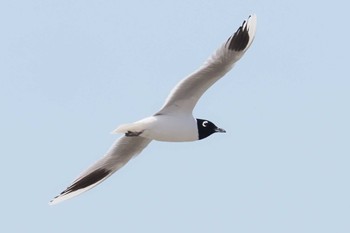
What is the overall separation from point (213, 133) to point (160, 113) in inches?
43.2

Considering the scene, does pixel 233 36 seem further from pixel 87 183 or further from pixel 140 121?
pixel 87 183

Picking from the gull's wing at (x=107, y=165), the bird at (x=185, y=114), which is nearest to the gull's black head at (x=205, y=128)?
the bird at (x=185, y=114)

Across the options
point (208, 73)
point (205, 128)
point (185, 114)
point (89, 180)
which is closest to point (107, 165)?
point (89, 180)

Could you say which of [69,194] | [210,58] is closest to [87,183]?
[69,194]

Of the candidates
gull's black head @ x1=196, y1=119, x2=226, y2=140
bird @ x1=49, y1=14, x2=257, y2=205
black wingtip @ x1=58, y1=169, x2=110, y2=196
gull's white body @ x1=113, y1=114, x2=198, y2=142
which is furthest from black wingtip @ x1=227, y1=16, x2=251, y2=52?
black wingtip @ x1=58, y1=169, x2=110, y2=196

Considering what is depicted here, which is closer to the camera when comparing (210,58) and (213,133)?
(210,58)

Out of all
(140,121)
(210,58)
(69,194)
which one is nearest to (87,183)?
(69,194)

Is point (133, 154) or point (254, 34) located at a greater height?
point (254, 34)

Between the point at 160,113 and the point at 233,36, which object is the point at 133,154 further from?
the point at 233,36

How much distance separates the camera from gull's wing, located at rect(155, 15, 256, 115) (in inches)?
603

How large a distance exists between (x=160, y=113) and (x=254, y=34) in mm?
1688

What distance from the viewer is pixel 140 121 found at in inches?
613

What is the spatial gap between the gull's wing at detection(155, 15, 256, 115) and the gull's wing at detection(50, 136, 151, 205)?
112 cm

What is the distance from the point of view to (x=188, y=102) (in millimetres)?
15719
